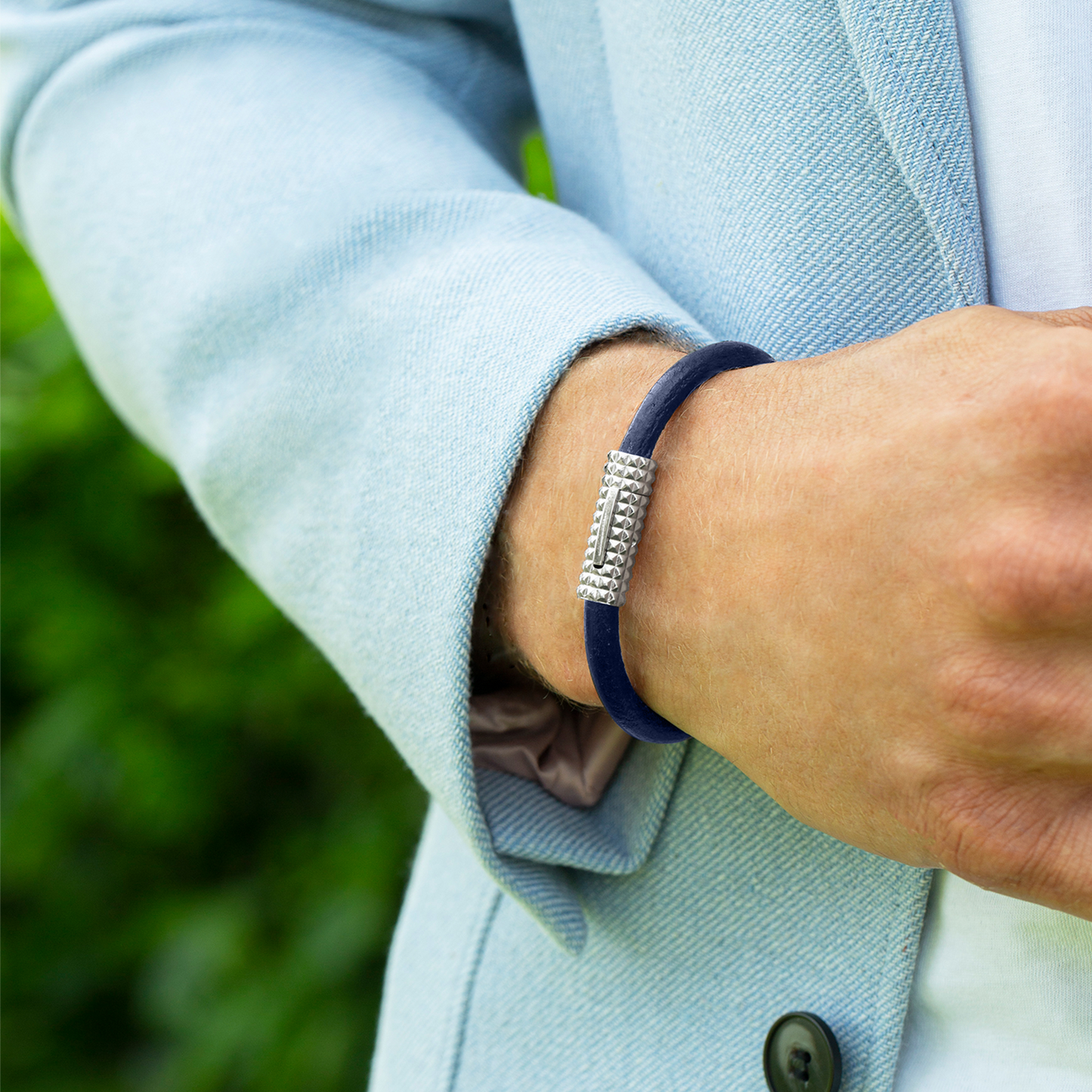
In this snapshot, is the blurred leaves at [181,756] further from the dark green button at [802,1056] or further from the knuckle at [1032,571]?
the knuckle at [1032,571]

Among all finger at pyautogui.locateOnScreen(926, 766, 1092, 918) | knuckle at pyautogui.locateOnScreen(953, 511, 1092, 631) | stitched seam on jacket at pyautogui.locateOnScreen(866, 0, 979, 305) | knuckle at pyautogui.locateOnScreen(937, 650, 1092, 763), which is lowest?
finger at pyautogui.locateOnScreen(926, 766, 1092, 918)

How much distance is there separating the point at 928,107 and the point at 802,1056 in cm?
57

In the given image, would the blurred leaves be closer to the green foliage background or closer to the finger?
the green foliage background

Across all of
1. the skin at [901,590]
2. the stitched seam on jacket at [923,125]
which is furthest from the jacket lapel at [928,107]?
the skin at [901,590]

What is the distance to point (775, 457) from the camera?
504 mm

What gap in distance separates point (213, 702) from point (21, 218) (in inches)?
42.0

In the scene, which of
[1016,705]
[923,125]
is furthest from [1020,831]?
[923,125]

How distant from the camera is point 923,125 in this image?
0.55m

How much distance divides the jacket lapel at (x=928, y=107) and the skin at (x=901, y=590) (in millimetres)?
103

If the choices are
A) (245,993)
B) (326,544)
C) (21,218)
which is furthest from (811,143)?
(245,993)

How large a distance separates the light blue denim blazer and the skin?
12cm

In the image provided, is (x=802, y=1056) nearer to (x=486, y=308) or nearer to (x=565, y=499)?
(x=565, y=499)

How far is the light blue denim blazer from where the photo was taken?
1.98 feet

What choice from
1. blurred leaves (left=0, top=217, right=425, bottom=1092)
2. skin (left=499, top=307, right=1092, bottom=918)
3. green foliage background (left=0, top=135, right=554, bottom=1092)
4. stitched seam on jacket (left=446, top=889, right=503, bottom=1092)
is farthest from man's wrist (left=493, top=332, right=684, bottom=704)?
blurred leaves (left=0, top=217, right=425, bottom=1092)
